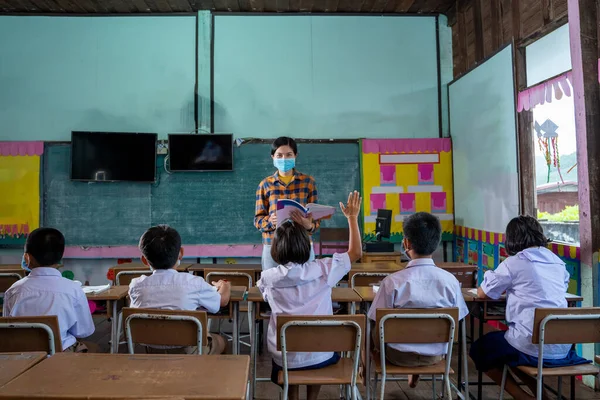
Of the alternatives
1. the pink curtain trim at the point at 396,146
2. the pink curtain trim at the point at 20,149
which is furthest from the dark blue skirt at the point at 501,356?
the pink curtain trim at the point at 20,149

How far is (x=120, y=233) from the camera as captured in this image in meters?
4.88

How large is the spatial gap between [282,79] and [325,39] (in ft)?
2.39

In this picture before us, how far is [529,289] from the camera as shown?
2045 mm

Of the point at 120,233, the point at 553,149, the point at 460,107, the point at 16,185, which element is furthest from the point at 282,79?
the point at 16,185

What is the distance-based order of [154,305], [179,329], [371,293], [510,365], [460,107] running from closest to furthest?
[179,329] → [154,305] → [510,365] → [371,293] → [460,107]

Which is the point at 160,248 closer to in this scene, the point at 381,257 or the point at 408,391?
the point at 408,391

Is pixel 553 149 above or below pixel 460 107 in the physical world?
below

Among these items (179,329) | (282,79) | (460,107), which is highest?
(282,79)

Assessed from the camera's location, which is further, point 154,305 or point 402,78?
point 402,78

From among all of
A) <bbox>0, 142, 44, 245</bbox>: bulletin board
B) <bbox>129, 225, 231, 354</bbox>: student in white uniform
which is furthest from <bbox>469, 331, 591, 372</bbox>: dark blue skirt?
<bbox>0, 142, 44, 245</bbox>: bulletin board

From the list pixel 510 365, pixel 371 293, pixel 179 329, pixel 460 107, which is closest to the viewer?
pixel 179 329

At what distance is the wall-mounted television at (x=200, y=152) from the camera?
484cm

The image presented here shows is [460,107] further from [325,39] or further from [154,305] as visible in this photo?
[154,305]

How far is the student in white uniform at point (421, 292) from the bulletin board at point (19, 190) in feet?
14.8
